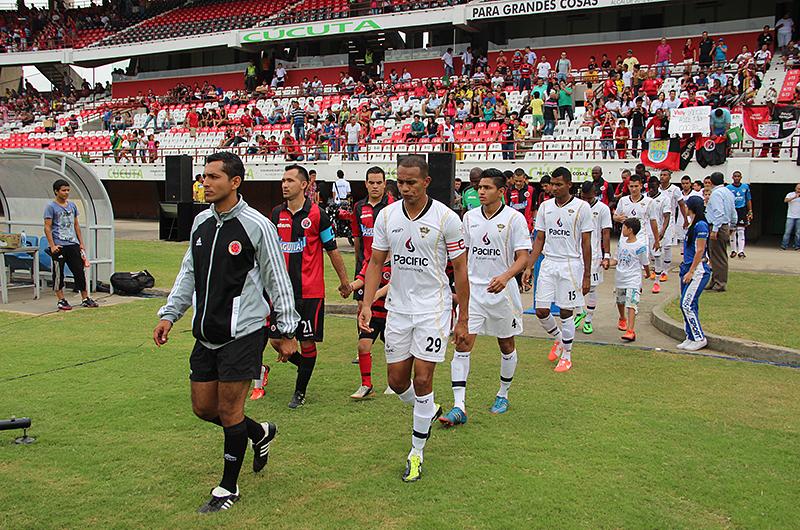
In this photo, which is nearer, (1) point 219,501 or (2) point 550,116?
(1) point 219,501

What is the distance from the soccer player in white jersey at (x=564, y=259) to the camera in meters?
7.72

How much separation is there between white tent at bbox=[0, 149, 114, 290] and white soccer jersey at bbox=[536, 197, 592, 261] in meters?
8.71

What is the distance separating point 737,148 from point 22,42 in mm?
48246

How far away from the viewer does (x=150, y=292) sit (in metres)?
13.5

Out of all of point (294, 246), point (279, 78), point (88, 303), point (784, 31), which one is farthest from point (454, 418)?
point (279, 78)

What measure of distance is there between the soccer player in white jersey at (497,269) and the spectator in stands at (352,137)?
2049 cm

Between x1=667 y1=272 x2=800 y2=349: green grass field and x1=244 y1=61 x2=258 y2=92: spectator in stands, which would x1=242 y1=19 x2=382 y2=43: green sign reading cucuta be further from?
x1=667 y1=272 x2=800 y2=349: green grass field

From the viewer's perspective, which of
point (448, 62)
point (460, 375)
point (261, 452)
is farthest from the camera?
point (448, 62)

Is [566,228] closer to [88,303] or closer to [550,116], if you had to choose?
[88,303]

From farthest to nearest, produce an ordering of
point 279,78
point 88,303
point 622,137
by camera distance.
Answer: point 279,78 < point 622,137 < point 88,303

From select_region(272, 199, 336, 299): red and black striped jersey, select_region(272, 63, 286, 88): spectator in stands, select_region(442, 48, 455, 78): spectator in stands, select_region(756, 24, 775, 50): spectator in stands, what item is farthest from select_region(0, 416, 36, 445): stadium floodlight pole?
select_region(272, 63, 286, 88): spectator in stands

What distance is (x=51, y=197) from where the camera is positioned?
14078 mm

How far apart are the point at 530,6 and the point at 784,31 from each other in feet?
32.9

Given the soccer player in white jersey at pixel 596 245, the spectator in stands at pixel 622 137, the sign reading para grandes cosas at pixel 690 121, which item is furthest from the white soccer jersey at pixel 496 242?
the spectator in stands at pixel 622 137
